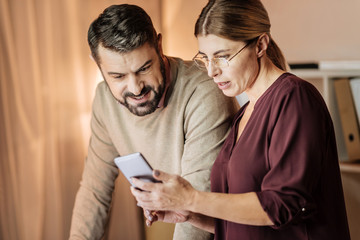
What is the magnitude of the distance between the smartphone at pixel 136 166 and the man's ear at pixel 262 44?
42 cm

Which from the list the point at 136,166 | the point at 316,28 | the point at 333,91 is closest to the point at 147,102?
the point at 136,166

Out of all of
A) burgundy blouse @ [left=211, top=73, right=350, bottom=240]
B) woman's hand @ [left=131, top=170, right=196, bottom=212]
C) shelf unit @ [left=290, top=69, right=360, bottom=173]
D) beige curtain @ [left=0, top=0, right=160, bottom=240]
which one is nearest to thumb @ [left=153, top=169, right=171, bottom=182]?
woman's hand @ [left=131, top=170, right=196, bottom=212]

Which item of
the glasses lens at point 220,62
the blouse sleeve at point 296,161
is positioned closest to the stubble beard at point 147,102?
the glasses lens at point 220,62

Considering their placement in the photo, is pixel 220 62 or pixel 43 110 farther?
pixel 43 110

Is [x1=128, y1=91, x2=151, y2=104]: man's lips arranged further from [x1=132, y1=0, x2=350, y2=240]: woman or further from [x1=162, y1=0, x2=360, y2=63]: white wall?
[x1=162, y1=0, x2=360, y2=63]: white wall

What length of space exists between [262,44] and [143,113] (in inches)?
20.4

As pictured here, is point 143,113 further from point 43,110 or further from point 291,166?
point 43,110

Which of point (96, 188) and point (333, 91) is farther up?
point (333, 91)

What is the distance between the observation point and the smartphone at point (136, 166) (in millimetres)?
1224

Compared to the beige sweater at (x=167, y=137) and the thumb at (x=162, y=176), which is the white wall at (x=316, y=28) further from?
the thumb at (x=162, y=176)

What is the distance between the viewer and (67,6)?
2275 mm

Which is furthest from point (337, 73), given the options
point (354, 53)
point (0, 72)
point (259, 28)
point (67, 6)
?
point (0, 72)

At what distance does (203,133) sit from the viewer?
1531 mm

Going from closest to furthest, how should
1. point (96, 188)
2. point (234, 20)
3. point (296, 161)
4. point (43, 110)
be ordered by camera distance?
point (296, 161)
point (234, 20)
point (96, 188)
point (43, 110)
